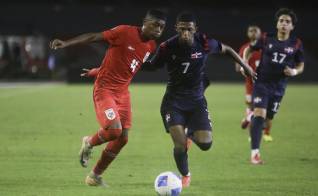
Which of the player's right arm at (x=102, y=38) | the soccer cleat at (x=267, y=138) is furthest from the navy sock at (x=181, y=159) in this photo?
the soccer cleat at (x=267, y=138)

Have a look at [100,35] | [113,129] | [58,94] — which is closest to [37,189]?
[113,129]

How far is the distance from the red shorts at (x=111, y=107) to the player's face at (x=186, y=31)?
1004mm

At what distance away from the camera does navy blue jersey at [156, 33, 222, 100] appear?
27.9 ft

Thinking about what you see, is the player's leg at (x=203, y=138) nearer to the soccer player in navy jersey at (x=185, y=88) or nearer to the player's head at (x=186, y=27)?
the soccer player in navy jersey at (x=185, y=88)

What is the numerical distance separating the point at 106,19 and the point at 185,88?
34973 mm

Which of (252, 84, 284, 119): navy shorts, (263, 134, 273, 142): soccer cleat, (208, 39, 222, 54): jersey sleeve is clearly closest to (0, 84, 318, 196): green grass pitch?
(263, 134, 273, 142): soccer cleat

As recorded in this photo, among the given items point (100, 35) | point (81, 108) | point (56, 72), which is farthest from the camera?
point (56, 72)

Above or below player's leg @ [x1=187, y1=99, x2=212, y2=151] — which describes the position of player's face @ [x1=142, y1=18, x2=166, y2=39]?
above

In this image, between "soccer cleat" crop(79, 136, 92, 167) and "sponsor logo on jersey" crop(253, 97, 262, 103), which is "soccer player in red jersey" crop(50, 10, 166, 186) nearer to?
"soccer cleat" crop(79, 136, 92, 167)

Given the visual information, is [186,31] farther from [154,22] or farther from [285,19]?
[285,19]

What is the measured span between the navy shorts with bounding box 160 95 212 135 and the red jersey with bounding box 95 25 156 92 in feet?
1.92

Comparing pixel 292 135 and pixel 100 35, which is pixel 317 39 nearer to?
pixel 292 135

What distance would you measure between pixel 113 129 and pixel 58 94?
20527mm

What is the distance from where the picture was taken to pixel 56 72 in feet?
141
